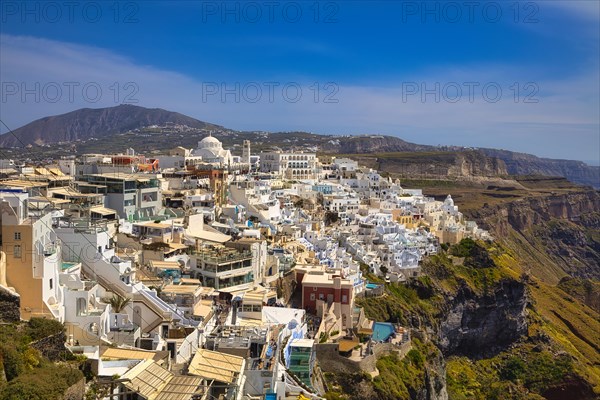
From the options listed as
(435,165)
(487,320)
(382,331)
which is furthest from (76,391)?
(435,165)

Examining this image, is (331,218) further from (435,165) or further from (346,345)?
(435,165)

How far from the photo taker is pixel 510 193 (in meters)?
147

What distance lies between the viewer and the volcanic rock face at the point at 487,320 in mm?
53875

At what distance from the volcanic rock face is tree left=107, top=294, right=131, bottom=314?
3645 cm

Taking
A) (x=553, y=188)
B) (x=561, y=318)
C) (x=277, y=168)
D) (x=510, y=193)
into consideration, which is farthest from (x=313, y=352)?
(x=553, y=188)

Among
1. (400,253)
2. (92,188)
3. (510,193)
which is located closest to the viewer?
(92,188)

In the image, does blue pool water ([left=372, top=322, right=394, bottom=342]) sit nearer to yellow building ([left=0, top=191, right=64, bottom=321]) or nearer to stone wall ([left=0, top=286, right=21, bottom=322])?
yellow building ([left=0, top=191, right=64, bottom=321])

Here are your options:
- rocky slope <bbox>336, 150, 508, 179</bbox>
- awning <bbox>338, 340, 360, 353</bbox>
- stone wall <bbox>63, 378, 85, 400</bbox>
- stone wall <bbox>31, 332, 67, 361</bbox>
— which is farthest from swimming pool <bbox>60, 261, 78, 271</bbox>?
rocky slope <bbox>336, 150, 508, 179</bbox>

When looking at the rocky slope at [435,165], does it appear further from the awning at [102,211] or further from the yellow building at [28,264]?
the yellow building at [28,264]

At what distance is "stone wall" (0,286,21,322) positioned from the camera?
16922 mm

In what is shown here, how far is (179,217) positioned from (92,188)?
16.1ft

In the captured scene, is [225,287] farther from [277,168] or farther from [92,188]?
[277,168]

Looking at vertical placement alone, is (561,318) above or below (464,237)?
below

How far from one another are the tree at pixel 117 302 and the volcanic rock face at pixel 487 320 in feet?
120
